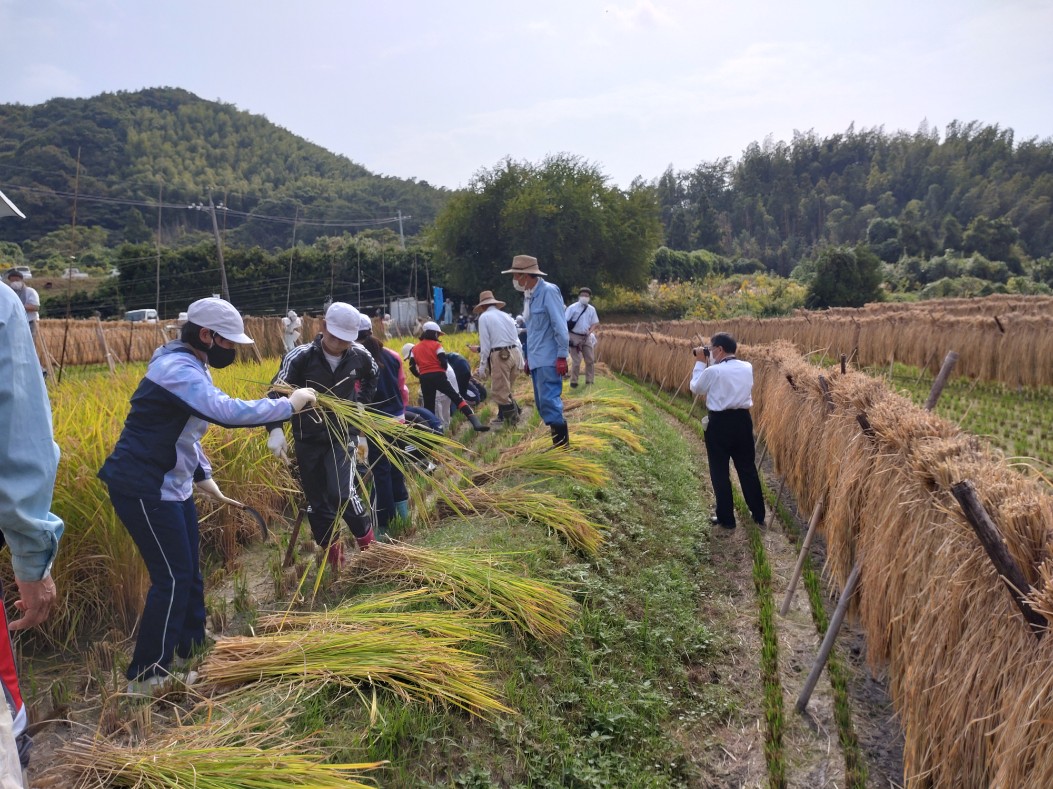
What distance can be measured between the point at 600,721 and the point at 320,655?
1.33 meters

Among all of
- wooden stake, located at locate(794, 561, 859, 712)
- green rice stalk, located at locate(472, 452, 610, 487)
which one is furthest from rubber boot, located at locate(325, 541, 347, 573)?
wooden stake, located at locate(794, 561, 859, 712)

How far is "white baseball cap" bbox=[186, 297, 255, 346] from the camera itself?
10.5ft

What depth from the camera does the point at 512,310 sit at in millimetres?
38312

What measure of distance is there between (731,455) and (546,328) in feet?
6.80

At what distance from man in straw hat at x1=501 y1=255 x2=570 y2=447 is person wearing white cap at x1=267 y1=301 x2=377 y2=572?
2287mm

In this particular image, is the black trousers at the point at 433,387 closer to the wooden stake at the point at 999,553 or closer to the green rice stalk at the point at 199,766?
the green rice stalk at the point at 199,766

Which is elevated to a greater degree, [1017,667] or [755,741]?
[1017,667]

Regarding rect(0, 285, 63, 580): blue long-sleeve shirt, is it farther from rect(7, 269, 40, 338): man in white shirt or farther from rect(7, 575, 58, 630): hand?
rect(7, 269, 40, 338): man in white shirt

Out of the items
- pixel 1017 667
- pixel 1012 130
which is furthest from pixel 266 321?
pixel 1012 130

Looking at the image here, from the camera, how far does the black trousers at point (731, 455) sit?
6020 millimetres

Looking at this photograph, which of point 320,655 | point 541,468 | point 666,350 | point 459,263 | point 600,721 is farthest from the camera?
point 459,263

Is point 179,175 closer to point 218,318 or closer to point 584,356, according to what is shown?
point 584,356

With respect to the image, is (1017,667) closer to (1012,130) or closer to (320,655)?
(320,655)

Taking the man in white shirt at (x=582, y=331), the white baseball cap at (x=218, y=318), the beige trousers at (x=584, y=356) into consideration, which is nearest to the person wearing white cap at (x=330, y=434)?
the white baseball cap at (x=218, y=318)
